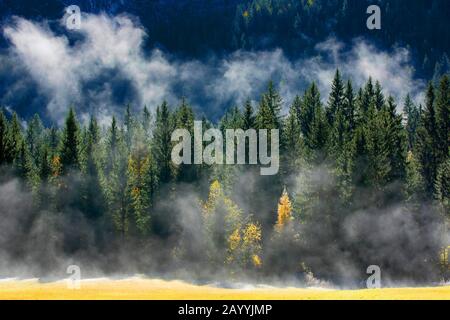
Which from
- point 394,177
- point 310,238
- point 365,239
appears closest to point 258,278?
point 310,238

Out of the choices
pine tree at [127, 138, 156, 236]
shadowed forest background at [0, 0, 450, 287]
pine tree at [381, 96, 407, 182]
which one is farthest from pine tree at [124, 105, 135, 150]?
pine tree at [381, 96, 407, 182]

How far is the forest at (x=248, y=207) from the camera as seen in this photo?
236 feet

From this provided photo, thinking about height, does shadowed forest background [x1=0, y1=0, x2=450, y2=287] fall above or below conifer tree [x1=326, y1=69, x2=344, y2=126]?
below

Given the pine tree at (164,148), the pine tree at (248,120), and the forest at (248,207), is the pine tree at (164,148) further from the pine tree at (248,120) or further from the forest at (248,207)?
the pine tree at (248,120)

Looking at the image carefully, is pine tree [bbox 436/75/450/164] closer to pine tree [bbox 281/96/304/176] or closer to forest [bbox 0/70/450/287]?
forest [bbox 0/70/450/287]

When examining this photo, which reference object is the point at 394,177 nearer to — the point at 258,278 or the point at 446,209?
the point at 446,209

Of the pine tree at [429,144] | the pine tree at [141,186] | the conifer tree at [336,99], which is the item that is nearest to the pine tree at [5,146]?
the pine tree at [141,186]

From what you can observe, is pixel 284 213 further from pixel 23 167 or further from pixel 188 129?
pixel 23 167

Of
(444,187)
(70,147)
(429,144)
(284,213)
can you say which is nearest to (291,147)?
(284,213)

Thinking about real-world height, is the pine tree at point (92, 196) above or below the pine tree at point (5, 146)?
below

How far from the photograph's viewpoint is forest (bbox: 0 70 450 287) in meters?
71.8

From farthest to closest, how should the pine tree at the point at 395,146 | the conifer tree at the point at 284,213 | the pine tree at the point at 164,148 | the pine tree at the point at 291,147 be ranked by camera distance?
the pine tree at the point at 164,148
the pine tree at the point at 291,147
the conifer tree at the point at 284,213
the pine tree at the point at 395,146

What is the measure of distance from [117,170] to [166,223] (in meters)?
9.37

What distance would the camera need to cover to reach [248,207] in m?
78.0
